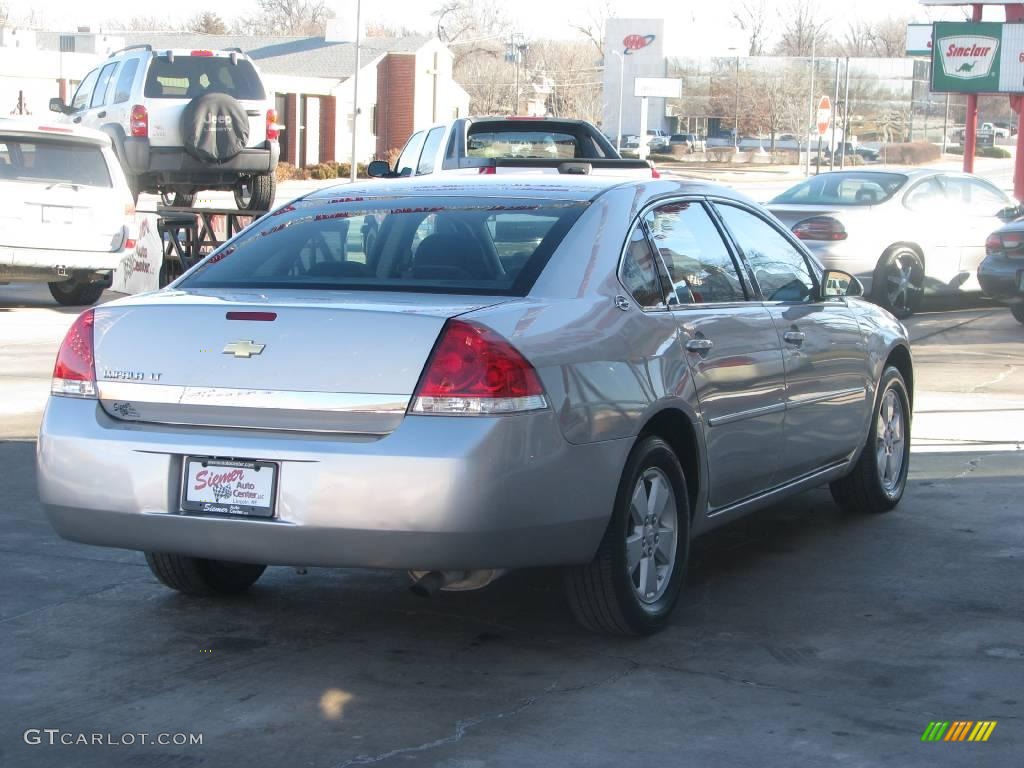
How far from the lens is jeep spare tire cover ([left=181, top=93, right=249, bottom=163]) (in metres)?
21.1

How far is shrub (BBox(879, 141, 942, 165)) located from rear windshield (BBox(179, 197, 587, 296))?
76268 millimetres

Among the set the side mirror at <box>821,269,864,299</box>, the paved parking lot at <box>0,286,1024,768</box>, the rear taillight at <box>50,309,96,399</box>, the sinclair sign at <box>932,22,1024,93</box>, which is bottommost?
the paved parking lot at <box>0,286,1024,768</box>

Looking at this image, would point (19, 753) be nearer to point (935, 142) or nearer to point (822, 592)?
point (822, 592)

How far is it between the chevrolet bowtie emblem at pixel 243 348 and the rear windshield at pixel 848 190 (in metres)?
12.4

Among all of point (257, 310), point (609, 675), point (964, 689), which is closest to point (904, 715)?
point (964, 689)

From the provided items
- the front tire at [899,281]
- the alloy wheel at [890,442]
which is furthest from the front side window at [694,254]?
the front tire at [899,281]

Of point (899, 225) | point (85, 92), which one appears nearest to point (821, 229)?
point (899, 225)

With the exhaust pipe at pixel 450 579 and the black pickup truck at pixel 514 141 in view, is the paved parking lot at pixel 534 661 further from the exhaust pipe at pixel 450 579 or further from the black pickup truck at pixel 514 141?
the black pickup truck at pixel 514 141

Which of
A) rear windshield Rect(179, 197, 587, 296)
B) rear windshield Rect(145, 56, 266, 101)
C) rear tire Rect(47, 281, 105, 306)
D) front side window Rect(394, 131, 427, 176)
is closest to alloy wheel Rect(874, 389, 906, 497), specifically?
rear windshield Rect(179, 197, 587, 296)

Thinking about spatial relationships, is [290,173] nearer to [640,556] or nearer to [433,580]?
[640,556]

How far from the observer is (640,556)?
5.39 meters

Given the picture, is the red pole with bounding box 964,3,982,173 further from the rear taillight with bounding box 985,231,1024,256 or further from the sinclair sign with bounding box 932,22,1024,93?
the rear taillight with bounding box 985,231,1024,256

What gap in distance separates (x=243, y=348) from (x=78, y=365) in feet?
2.16

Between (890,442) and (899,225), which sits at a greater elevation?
(899,225)
